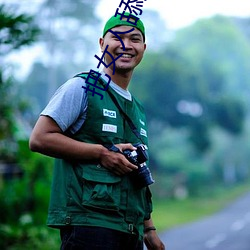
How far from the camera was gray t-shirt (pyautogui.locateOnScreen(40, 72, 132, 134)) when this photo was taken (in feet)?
7.41

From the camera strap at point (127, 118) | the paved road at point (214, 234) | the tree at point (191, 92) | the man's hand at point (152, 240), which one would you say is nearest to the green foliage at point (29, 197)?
the paved road at point (214, 234)

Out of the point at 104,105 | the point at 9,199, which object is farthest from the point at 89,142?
the point at 9,199

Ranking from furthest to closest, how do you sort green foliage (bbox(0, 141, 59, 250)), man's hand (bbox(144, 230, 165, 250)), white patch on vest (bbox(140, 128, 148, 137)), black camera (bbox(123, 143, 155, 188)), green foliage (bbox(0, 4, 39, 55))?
1. green foliage (bbox(0, 141, 59, 250))
2. green foliage (bbox(0, 4, 39, 55))
3. man's hand (bbox(144, 230, 165, 250))
4. white patch on vest (bbox(140, 128, 148, 137))
5. black camera (bbox(123, 143, 155, 188))

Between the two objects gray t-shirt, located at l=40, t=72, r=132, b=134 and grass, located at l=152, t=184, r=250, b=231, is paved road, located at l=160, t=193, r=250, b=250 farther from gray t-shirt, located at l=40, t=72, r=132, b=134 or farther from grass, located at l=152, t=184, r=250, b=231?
gray t-shirt, located at l=40, t=72, r=132, b=134

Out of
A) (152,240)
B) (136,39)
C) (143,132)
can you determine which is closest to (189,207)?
(152,240)

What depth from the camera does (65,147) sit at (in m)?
2.24

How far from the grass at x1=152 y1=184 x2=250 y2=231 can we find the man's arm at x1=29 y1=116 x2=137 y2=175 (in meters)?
15.5

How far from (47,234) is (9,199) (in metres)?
1.65

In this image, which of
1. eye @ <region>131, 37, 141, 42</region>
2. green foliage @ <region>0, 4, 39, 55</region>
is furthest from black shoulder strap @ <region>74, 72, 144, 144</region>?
green foliage @ <region>0, 4, 39, 55</region>

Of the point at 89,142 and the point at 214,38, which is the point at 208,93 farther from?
the point at 89,142

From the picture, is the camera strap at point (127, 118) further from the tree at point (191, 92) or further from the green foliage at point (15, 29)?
the tree at point (191, 92)

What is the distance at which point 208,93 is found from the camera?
35.8 meters

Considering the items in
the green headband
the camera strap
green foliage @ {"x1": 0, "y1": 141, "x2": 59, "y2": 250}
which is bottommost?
green foliage @ {"x1": 0, "y1": 141, "x2": 59, "y2": 250}

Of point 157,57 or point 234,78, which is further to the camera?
point 234,78
